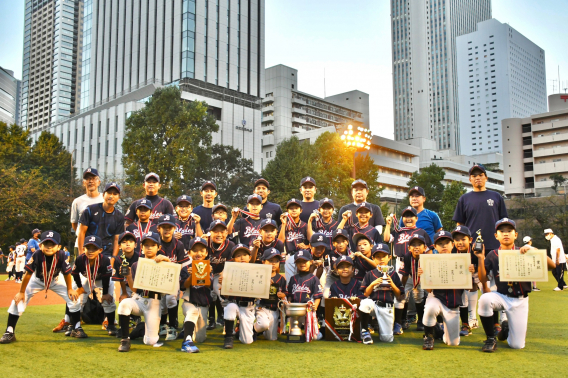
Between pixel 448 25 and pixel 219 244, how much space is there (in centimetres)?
17386

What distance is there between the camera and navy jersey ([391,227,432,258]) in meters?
7.63

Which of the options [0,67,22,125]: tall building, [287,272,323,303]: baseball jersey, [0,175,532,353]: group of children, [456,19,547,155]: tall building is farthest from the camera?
[456,19,547,155]: tall building

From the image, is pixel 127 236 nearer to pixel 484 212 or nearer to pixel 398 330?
pixel 398 330

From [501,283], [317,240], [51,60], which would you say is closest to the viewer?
[501,283]

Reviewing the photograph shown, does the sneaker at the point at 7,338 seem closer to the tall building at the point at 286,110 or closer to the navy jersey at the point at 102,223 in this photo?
the navy jersey at the point at 102,223

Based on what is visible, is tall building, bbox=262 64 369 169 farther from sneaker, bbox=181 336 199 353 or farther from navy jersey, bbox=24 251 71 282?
sneaker, bbox=181 336 199 353

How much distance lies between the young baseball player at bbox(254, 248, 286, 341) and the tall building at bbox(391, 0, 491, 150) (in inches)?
6409

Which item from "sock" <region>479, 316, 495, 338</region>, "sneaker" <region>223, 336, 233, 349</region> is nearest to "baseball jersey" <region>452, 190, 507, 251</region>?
"sock" <region>479, 316, 495, 338</region>

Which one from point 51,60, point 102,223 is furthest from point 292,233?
point 51,60

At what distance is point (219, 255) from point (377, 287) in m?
2.46

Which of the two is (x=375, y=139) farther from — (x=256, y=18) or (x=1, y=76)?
(x=1, y=76)

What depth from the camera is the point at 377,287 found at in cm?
698

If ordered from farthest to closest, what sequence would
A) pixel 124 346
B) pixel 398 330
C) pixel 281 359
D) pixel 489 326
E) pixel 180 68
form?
pixel 180 68 < pixel 398 330 < pixel 489 326 < pixel 124 346 < pixel 281 359

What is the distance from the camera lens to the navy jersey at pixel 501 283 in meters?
6.28
